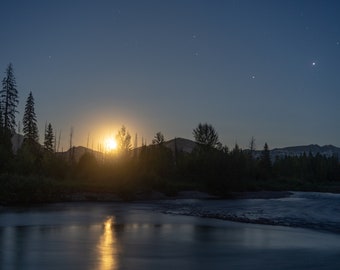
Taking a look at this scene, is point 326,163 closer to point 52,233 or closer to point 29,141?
point 29,141

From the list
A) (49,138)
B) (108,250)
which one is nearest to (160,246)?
(108,250)

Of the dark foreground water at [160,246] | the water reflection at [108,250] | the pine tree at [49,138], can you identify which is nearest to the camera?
the water reflection at [108,250]

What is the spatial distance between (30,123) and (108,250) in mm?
73685

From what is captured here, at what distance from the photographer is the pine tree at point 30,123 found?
283 feet

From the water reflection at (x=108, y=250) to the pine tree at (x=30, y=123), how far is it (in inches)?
2499

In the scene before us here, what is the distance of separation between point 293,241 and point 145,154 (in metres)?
76.8

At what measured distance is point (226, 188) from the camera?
83500 mm

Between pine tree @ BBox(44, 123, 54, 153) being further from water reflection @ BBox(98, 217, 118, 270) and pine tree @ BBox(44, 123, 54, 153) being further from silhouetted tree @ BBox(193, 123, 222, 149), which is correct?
water reflection @ BBox(98, 217, 118, 270)

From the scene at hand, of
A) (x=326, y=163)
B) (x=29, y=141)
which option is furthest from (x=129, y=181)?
(x=326, y=163)

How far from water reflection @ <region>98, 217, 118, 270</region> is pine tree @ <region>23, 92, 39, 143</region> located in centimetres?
6347

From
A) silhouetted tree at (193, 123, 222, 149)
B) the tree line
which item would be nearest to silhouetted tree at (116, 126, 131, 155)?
the tree line

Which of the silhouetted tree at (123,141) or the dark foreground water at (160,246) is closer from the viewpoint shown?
the dark foreground water at (160,246)

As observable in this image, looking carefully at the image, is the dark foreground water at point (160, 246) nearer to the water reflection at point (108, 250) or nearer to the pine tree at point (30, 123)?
the water reflection at point (108, 250)

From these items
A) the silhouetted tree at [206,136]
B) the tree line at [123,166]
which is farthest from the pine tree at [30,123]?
the silhouetted tree at [206,136]
